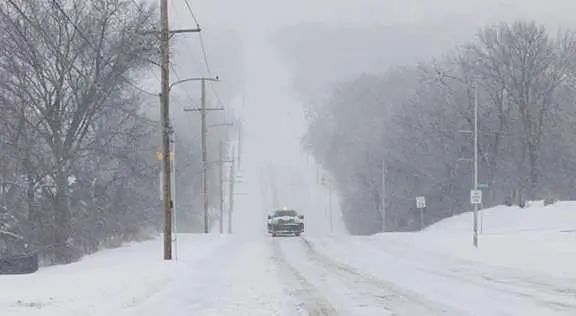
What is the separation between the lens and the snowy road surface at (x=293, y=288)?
14227 mm

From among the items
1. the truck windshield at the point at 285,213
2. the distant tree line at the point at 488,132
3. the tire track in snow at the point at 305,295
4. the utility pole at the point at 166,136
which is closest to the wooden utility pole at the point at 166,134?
the utility pole at the point at 166,136

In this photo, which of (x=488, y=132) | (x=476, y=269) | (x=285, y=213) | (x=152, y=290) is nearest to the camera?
(x=152, y=290)

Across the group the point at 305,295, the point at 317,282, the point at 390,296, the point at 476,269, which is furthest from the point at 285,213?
the point at 390,296

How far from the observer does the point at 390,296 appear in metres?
16.2

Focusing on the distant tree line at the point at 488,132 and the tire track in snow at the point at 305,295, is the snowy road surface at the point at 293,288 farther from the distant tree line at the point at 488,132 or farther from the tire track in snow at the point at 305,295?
the distant tree line at the point at 488,132

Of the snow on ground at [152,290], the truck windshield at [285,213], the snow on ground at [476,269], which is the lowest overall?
the snow on ground at [476,269]

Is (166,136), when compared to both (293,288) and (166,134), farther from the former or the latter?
(293,288)

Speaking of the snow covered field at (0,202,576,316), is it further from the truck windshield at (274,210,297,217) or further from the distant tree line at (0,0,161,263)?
the truck windshield at (274,210,297,217)

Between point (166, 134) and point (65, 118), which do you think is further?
point (65, 118)

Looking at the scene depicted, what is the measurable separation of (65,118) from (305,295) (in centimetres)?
2061

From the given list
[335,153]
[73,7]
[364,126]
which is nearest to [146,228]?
[73,7]

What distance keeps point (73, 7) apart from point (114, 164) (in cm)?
790

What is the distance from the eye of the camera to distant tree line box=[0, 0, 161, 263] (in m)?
32.6

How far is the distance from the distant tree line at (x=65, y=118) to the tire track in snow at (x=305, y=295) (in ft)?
42.3
